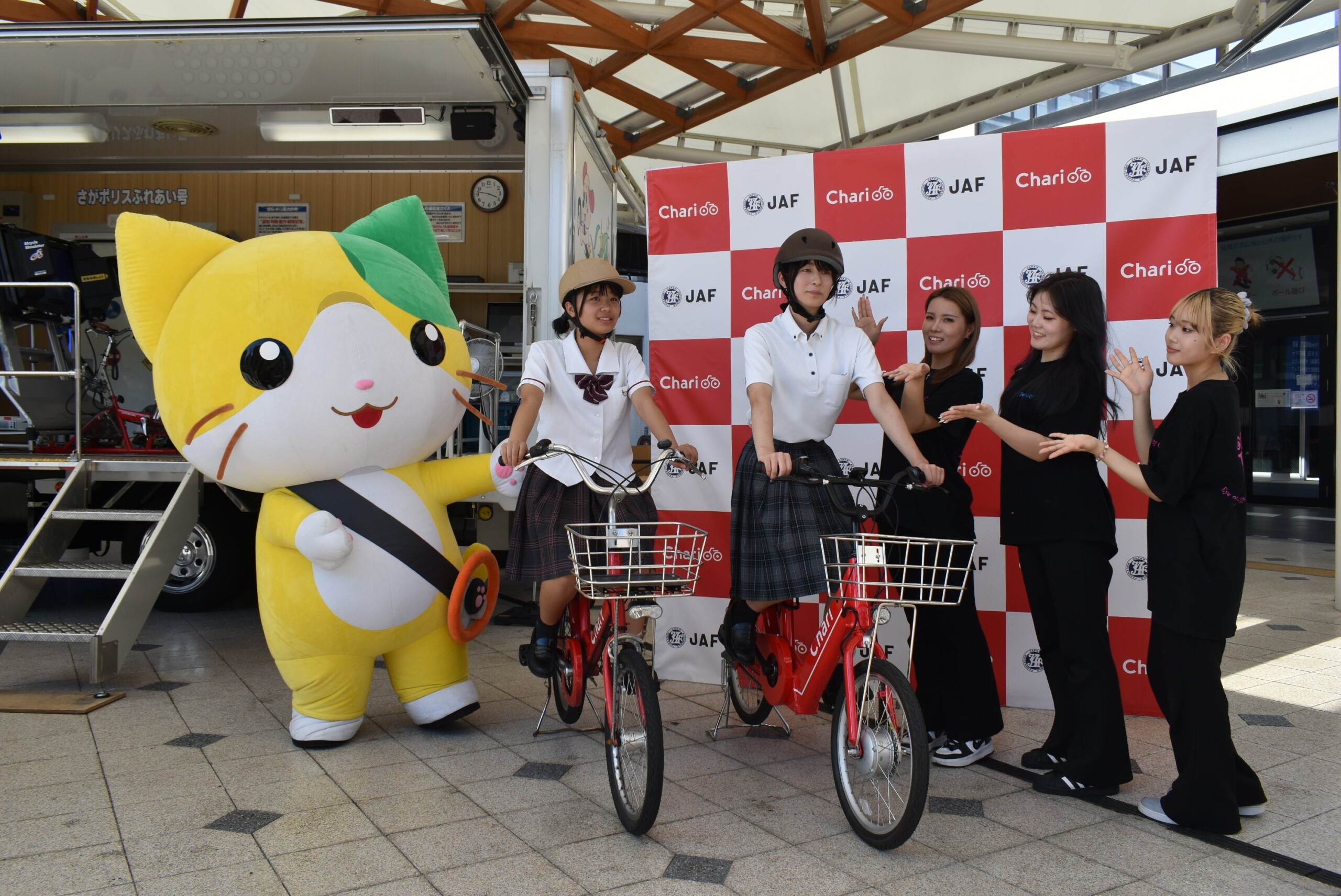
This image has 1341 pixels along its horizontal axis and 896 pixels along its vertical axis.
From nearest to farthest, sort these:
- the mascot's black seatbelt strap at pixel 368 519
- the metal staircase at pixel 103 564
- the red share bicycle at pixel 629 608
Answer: the red share bicycle at pixel 629 608
the mascot's black seatbelt strap at pixel 368 519
the metal staircase at pixel 103 564

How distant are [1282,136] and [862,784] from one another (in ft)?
30.4

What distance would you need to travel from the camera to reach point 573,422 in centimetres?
315

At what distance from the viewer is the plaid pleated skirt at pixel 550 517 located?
9.85 ft

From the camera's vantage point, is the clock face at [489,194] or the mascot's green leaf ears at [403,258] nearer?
the mascot's green leaf ears at [403,258]

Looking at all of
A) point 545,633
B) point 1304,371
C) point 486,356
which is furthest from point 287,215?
point 1304,371

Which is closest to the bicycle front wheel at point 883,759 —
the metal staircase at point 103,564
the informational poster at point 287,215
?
the metal staircase at point 103,564

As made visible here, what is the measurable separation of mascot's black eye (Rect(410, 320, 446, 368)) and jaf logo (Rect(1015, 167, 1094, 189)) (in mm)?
2346

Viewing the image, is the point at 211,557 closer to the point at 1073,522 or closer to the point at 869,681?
the point at 869,681

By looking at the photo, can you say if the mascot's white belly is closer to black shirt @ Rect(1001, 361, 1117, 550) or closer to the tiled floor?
the tiled floor

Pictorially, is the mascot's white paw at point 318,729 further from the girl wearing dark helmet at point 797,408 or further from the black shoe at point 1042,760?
the black shoe at point 1042,760

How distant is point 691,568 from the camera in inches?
93.9

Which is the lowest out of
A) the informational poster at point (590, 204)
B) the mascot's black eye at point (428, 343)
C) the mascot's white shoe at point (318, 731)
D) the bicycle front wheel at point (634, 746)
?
the mascot's white shoe at point (318, 731)

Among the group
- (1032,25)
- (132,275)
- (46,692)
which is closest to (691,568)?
(132,275)

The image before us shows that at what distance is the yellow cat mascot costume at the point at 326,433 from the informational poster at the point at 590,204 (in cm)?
131
